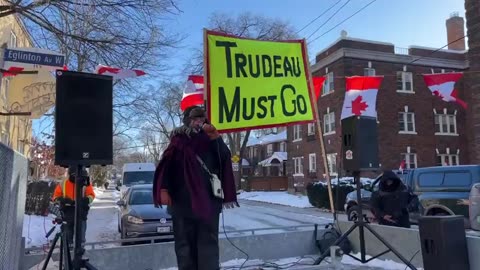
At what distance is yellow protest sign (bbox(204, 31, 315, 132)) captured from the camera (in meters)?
7.00

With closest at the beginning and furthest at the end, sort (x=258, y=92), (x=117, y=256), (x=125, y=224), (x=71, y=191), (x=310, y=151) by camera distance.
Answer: (x=117, y=256), (x=258, y=92), (x=71, y=191), (x=125, y=224), (x=310, y=151)

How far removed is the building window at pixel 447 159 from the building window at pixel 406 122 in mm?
2892

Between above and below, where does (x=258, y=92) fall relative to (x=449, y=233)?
above

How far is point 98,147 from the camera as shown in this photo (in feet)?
18.0

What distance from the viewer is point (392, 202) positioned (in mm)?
7992

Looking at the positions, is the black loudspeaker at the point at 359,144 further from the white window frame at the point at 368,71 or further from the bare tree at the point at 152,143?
the bare tree at the point at 152,143

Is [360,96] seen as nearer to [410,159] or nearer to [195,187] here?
[195,187]

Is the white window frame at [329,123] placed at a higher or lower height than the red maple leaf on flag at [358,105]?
higher

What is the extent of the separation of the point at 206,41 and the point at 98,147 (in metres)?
2.49

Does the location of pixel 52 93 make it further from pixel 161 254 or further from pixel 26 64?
pixel 161 254

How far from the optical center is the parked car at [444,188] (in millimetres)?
11578

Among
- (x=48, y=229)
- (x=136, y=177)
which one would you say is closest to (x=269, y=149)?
(x=136, y=177)

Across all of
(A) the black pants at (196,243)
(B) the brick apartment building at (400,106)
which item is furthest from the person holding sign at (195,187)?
(B) the brick apartment building at (400,106)

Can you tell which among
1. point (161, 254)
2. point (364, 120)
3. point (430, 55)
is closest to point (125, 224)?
point (161, 254)
